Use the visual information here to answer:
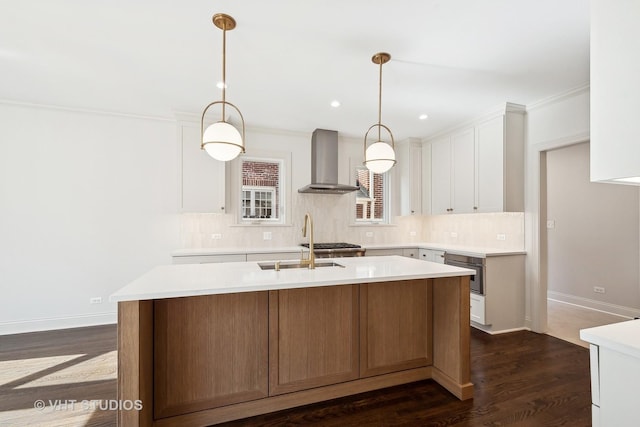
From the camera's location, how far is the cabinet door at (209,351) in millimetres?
1853

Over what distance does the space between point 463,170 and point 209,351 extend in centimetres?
373

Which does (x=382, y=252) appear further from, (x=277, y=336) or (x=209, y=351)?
(x=209, y=351)

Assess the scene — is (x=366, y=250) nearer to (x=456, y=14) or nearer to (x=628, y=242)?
(x=456, y=14)

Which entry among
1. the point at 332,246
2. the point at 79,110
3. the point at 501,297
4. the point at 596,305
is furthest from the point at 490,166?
the point at 79,110

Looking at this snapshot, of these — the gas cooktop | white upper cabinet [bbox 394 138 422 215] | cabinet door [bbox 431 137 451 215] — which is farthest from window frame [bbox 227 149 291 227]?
cabinet door [bbox 431 137 451 215]

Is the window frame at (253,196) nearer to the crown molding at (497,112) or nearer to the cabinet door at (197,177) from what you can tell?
the cabinet door at (197,177)

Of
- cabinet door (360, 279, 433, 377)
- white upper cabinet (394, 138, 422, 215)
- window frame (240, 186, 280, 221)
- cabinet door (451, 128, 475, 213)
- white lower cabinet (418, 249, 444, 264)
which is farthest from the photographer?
white upper cabinet (394, 138, 422, 215)

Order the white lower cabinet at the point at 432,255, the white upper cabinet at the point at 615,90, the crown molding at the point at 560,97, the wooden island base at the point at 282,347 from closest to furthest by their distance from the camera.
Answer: the white upper cabinet at the point at 615,90 → the wooden island base at the point at 282,347 → the crown molding at the point at 560,97 → the white lower cabinet at the point at 432,255

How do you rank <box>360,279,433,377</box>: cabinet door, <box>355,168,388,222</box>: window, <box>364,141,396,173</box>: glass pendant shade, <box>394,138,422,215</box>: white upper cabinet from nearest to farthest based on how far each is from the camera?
<box>360,279,433,377</box>: cabinet door, <box>364,141,396,173</box>: glass pendant shade, <box>394,138,422,215</box>: white upper cabinet, <box>355,168,388,222</box>: window

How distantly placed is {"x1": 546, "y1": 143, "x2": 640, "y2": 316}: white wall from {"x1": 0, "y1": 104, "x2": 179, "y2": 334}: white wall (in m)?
5.26

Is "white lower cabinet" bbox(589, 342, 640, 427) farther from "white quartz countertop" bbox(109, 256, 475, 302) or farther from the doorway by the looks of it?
the doorway

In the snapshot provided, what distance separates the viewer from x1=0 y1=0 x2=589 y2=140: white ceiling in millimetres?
1978

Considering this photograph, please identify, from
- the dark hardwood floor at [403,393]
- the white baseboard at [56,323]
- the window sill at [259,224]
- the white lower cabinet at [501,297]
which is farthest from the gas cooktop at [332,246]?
the white baseboard at [56,323]

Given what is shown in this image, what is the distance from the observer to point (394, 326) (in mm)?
2342
